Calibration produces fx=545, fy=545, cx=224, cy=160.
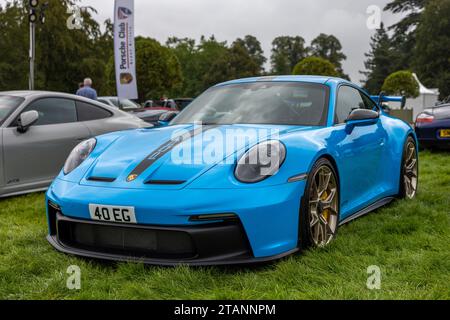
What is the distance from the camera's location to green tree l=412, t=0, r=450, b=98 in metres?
50.0

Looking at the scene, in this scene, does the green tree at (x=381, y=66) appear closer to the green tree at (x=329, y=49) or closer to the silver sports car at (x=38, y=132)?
the green tree at (x=329, y=49)

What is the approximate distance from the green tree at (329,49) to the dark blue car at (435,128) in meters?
73.1

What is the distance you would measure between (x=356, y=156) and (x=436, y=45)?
5115 centimetres

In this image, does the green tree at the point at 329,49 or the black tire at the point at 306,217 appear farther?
the green tree at the point at 329,49

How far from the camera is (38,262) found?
10.5ft

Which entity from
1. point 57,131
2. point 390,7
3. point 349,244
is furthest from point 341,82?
point 390,7

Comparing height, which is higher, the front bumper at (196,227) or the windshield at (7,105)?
the windshield at (7,105)

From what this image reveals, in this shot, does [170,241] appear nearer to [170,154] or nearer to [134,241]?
[134,241]

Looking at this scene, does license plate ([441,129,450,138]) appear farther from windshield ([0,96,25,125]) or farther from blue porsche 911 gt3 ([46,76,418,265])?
windshield ([0,96,25,125])

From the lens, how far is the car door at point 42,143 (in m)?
5.34

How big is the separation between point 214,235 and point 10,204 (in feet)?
10.1

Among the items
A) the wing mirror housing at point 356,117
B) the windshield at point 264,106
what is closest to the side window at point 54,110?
the windshield at point 264,106

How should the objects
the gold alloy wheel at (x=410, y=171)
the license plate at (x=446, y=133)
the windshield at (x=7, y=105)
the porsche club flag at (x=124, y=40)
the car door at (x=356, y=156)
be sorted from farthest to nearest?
the porsche club flag at (x=124, y=40)
the license plate at (x=446, y=133)
the windshield at (x=7, y=105)
the gold alloy wheel at (x=410, y=171)
the car door at (x=356, y=156)

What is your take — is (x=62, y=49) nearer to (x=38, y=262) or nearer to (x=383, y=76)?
(x=38, y=262)
